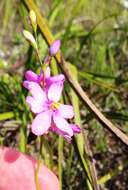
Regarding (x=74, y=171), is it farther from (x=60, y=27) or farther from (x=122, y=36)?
(x=60, y=27)

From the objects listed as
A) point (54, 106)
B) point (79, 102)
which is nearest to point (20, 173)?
point (54, 106)

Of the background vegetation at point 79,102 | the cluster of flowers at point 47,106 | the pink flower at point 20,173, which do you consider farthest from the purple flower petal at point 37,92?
the background vegetation at point 79,102

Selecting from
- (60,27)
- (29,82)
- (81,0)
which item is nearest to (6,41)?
(60,27)

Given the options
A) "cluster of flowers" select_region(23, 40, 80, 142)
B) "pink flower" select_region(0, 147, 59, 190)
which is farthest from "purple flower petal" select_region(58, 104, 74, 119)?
"pink flower" select_region(0, 147, 59, 190)

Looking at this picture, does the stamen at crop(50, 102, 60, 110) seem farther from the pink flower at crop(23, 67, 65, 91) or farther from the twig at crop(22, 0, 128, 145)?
the twig at crop(22, 0, 128, 145)

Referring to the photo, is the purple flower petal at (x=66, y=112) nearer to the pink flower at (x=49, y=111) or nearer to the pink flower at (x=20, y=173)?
the pink flower at (x=49, y=111)

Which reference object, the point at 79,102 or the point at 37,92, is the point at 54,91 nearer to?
the point at 37,92
